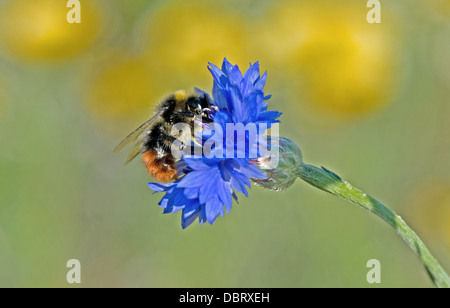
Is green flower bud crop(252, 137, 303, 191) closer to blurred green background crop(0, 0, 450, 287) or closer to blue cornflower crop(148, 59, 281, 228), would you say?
blue cornflower crop(148, 59, 281, 228)

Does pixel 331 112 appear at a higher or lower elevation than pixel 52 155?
higher

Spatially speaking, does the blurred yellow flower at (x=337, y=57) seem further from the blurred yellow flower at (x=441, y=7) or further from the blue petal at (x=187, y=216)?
the blue petal at (x=187, y=216)

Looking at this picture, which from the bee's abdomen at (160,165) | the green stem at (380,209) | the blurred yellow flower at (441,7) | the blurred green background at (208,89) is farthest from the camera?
the blurred yellow flower at (441,7)

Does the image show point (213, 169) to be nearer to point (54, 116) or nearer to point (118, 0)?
point (54, 116)

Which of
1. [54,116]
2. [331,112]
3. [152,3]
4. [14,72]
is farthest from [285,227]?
[14,72]

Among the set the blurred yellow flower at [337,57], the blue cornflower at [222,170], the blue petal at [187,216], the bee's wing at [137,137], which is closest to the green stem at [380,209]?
the blue cornflower at [222,170]

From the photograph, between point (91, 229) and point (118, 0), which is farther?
point (118, 0)

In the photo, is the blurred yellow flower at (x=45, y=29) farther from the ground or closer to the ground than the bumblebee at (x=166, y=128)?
farther from the ground

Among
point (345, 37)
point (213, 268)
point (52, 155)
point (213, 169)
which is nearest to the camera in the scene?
point (213, 169)
